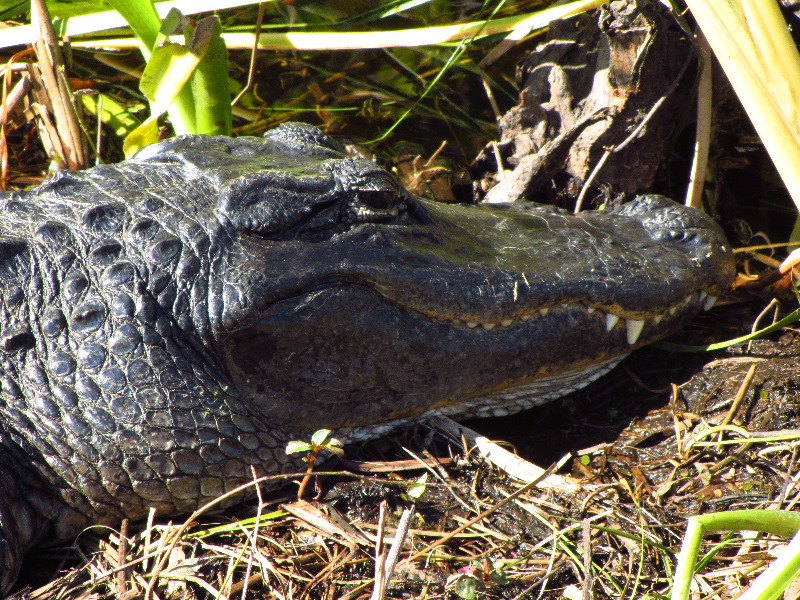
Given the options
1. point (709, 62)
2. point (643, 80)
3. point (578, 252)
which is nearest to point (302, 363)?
point (578, 252)

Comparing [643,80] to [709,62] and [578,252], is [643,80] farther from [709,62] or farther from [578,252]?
[578,252]

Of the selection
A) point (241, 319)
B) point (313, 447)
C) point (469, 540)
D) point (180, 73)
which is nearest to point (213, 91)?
point (180, 73)

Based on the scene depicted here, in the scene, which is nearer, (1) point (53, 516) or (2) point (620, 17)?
(1) point (53, 516)

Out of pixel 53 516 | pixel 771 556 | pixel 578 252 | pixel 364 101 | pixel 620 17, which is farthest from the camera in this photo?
pixel 364 101

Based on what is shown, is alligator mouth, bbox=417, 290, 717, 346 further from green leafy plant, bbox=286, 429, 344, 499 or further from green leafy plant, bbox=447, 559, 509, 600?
green leafy plant, bbox=447, 559, 509, 600

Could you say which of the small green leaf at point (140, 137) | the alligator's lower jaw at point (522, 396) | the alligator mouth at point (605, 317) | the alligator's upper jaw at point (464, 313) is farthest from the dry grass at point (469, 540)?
the small green leaf at point (140, 137)

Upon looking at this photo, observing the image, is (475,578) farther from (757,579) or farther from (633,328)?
(633,328)

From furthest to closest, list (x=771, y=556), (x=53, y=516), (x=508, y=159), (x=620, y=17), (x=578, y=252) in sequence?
(x=508, y=159), (x=620, y=17), (x=578, y=252), (x=53, y=516), (x=771, y=556)

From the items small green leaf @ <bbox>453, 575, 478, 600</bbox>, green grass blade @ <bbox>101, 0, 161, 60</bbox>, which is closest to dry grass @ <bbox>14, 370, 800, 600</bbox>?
small green leaf @ <bbox>453, 575, 478, 600</bbox>
